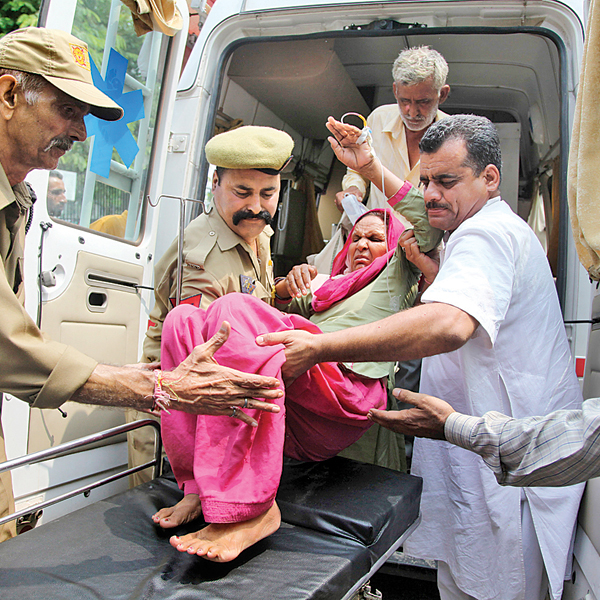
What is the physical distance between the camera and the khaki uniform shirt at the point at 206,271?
7.13ft

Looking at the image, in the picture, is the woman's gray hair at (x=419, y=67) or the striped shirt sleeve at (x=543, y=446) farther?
the woman's gray hair at (x=419, y=67)

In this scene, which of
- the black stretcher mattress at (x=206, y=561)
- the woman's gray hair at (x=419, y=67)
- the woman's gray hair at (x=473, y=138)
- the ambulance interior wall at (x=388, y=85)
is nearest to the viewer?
the black stretcher mattress at (x=206, y=561)

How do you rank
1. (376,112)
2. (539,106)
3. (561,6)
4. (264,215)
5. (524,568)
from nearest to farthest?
(524,568) < (264,215) < (561,6) < (376,112) < (539,106)

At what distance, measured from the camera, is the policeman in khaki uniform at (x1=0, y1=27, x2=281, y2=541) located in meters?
1.38

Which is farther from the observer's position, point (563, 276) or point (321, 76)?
point (321, 76)

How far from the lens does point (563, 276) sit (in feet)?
7.82

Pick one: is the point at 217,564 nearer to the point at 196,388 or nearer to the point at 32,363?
the point at 196,388

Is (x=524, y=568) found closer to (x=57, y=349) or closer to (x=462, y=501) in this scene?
(x=462, y=501)

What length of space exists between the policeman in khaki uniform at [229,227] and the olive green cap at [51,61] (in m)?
0.60

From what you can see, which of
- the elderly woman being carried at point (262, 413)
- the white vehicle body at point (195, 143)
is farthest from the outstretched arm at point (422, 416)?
the white vehicle body at point (195, 143)

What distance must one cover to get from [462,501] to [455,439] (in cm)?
50

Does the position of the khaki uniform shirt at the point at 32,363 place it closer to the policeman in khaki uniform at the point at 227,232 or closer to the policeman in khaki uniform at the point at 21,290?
the policeman in khaki uniform at the point at 21,290

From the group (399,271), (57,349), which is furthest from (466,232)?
(57,349)

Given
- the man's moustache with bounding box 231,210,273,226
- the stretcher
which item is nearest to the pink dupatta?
the man's moustache with bounding box 231,210,273,226
